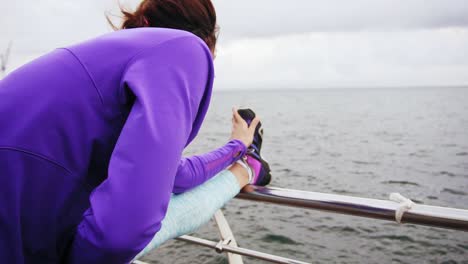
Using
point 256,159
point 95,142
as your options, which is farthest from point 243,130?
point 95,142

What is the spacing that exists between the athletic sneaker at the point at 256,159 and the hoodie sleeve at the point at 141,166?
0.72 m

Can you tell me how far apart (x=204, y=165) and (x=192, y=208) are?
187 mm

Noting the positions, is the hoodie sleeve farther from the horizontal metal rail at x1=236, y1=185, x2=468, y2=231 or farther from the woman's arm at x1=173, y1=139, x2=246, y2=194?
the horizontal metal rail at x1=236, y1=185, x2=468, y2=231

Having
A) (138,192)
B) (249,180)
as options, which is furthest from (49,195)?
(249,180)

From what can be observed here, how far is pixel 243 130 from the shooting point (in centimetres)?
161

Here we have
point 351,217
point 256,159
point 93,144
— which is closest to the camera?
point 93,144

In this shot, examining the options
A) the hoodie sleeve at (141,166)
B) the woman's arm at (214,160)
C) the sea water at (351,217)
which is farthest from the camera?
the sea water at (351,217)

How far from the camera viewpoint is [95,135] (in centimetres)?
88

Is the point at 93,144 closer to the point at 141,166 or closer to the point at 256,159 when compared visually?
the point at 141,166

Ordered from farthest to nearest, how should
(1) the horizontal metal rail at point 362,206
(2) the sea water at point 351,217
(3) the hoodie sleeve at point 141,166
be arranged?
1. (2) the sea water at point 351,217
2. (1) the horizontal metal rail at point 362,206
3. (3) the hoodie sleeve at point 141,166

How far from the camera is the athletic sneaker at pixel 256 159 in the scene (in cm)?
157

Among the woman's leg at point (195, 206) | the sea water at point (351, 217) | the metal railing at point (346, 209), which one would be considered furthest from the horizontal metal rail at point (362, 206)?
the sea water at point (351, 217)

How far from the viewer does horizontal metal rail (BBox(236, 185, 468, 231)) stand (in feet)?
3.74

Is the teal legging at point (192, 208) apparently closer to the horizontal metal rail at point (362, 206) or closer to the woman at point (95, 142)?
the horizontal metal rail at point (362, 206)
